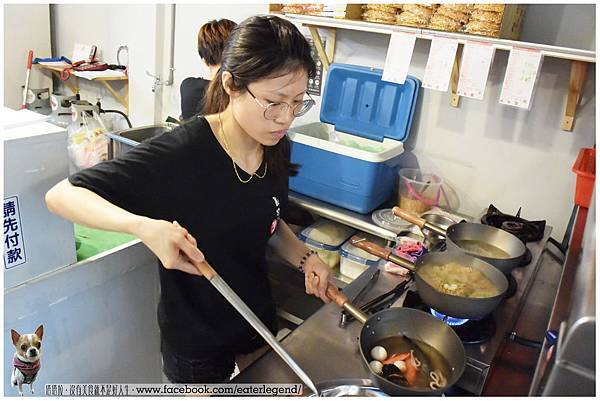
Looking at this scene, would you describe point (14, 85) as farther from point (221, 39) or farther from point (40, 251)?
point (40, 251)

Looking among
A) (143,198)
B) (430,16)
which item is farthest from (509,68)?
(143,198)

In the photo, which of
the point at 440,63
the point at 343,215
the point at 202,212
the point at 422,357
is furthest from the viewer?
the point at 343,215

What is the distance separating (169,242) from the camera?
829 mm

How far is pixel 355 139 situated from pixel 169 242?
1450 mm

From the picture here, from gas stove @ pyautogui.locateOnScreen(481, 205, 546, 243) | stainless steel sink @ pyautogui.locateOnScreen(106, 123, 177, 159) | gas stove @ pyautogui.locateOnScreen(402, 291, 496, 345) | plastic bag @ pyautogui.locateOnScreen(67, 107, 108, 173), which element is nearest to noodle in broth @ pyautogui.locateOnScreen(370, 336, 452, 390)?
gas stove @ pyautogui.locateOnScreen(402, 291, 496, 345)

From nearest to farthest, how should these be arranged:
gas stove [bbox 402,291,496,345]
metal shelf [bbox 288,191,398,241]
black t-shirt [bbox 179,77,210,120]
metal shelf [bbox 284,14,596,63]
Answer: gas stove [bbox 402,291,496,345]
metal shelf [bbox 284,14,596,63]
metal shelf [bbox 288,191,398,241]
black t-shirt [bbox 179,77,210,120]

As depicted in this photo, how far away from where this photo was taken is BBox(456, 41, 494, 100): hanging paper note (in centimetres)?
162

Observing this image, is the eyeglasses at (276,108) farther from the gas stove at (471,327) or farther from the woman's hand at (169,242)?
the gas stove at (471,327)

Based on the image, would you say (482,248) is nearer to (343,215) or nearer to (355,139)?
(343,215)

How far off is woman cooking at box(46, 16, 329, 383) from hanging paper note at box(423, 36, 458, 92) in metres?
0.75

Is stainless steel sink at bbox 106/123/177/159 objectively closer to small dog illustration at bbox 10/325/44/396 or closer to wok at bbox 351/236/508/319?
small dog illustration at bbox 10/325/44/396

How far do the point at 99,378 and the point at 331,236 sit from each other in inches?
41.1

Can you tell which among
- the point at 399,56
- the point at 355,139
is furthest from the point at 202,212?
Result: the point at 355,139

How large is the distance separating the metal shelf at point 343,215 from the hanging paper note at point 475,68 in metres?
0.59
